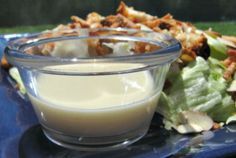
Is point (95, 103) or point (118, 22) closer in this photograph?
point (95, 103)

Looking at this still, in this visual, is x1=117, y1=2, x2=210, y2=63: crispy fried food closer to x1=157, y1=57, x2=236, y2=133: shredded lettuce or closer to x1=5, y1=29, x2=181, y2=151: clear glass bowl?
x1=157, y1=57, x2=236, y2=133: shredded lettuce

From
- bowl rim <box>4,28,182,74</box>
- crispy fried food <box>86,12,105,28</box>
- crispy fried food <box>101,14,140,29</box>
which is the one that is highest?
bowl rim <box>4,28,182,74</box>

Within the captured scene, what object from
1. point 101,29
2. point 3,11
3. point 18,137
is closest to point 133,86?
point 18,137

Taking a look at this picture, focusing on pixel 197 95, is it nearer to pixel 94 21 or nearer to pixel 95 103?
pixel 95 103

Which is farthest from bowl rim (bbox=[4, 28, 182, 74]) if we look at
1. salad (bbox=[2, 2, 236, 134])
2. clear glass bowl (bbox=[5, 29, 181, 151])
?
salad (bbox=[2, 2, 236, 134])

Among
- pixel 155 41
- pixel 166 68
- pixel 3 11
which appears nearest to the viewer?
pixel 166 68

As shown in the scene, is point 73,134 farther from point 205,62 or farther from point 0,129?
point 205,62

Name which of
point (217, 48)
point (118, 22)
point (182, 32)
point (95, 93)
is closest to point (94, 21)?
point (118, 22)
